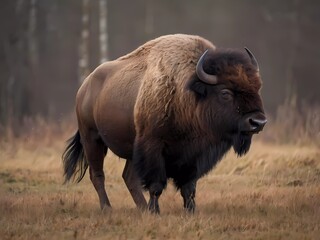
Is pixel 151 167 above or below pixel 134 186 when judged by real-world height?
above

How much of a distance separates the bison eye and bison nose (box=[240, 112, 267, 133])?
327mm

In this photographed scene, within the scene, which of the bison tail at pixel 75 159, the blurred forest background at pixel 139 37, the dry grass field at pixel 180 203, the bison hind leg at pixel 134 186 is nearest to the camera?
the dry grass field at pixel 180 203

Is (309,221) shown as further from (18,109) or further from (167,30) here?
(167,30)

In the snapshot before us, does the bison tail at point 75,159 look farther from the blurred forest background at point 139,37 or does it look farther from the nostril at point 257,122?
the blurred forest background at point 139,37

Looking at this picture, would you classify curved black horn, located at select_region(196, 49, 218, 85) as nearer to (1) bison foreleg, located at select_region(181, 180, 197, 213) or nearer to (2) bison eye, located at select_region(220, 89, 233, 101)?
(2) bison eye, located at select_region(220, 89, 233, 101)

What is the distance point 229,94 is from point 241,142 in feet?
1.86

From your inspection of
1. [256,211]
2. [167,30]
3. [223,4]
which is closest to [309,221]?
[256,211]

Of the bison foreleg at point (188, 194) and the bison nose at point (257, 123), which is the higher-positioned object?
the bison nose at point (257, 123)

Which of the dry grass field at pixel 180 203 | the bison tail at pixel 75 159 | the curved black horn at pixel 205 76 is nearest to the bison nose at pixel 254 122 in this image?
the curved black horn at pixel 205 76

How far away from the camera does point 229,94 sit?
7.76 metres

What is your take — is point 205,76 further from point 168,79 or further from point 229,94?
point 168,79

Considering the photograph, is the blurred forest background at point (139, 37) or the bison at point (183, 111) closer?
the bison at point (183, 111)

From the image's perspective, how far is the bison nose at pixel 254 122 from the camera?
7375 millimetres

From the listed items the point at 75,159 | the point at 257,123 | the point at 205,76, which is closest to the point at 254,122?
the point at 257,123
